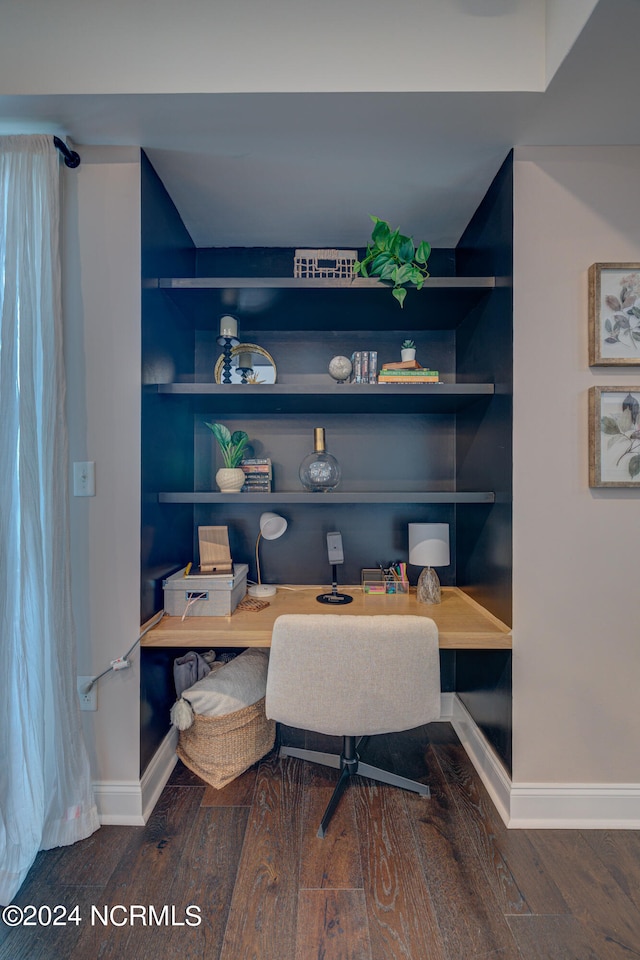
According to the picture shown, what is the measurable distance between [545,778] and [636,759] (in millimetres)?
333

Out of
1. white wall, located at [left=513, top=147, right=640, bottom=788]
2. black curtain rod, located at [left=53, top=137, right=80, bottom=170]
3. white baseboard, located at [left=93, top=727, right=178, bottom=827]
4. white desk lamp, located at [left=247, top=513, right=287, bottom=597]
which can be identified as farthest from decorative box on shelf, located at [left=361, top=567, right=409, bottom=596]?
black curtain rod, located at [left=53, top=137, right=80, bottom=170]

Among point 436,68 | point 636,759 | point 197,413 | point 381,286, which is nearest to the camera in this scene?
point 436,68

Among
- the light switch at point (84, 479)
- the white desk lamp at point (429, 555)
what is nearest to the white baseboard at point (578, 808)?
the white desk lamp at point (429, 555)

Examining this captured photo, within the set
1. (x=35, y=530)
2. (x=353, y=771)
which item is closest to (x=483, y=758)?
(x=353, y=771)

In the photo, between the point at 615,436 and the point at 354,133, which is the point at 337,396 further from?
the point at 615,436

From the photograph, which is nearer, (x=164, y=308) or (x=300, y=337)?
(x=164, y=308)

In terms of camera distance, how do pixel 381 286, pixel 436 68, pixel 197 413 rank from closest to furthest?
pixel 436 68, pixel 381 286, pixel 197 413

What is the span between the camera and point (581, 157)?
179 centimetres

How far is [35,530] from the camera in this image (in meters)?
1.60

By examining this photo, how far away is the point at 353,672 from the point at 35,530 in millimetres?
1129

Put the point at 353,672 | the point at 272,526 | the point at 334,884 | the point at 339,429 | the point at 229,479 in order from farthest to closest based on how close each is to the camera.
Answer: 1. the point at 339,429
2. the point at 272,526
3. the point at 229,479
4. the point at 353,672
5. the point at 334,884

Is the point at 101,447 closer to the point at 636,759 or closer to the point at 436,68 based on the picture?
the point at 436,68

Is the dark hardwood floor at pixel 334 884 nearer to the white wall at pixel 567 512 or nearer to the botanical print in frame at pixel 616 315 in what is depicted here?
the white wall at pixel 567 512

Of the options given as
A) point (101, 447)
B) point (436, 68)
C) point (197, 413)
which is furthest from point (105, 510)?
point (436, 68)
